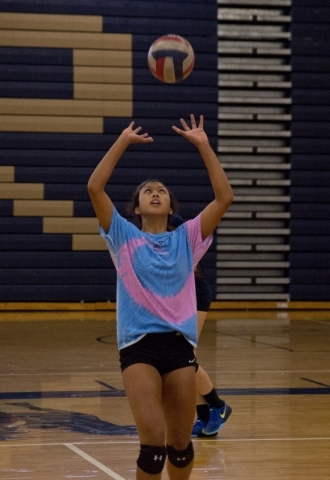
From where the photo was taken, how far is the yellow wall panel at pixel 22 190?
14516 millimetres

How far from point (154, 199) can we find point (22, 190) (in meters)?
10.8

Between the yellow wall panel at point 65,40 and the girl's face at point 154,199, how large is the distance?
11.2 meters

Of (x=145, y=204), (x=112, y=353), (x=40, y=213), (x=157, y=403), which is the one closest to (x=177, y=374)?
(x=157, y=403)

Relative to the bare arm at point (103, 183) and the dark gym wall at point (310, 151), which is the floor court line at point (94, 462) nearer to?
the bare arm at point (103, 183)

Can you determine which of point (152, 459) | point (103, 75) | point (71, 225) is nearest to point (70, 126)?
point (103, 75)

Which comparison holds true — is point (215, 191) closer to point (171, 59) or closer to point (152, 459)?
point (152, 459)

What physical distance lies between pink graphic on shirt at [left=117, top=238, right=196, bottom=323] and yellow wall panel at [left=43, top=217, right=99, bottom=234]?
35.4ft

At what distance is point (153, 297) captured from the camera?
3816 mm

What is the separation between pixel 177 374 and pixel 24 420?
2.64m

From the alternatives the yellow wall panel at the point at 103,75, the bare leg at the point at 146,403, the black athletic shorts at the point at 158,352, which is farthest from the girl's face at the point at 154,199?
the yellow wall panel at the point at 103,75

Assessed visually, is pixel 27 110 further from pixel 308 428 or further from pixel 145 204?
pixel 145 204

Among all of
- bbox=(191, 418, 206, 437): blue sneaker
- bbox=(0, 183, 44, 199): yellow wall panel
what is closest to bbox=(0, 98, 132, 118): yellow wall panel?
bbox=(0, 183, 44, 199): yellow wall panel

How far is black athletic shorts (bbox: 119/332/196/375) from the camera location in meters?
3.76

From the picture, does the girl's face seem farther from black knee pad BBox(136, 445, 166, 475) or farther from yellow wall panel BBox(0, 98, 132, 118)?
yellow wall panel BBox(0, 98, 132, 118)
